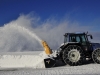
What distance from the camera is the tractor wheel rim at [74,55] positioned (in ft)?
36.3

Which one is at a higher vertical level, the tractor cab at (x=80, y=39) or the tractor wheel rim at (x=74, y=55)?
the tractor cab at (x=80, y=39)

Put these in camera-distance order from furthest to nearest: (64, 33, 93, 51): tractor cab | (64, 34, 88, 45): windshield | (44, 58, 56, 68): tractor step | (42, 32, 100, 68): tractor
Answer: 1. (64, 34, 88, 45): windshield
2. (64, 33, 93, 51): tractor cab
3. (42, 32, 100, 68): tractor
4. (44, 58, 56, 68): tractor step

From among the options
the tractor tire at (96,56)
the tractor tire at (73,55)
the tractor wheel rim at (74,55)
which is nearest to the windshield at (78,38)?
the tractor tire at (73,55)

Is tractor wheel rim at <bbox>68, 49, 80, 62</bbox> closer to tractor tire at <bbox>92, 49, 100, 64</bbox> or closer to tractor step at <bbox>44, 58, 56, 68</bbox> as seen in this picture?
tractor tire at <bbox>92, 49, 100, 64</bbox>

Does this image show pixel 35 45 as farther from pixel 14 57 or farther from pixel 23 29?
pixel 14 57

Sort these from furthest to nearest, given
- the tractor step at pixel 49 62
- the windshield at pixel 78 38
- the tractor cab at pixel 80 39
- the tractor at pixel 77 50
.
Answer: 1. the windshield at pixel 78 38
2. the tractor cab at pixel 80 39
3. the tractor at pixel 77 50
4. the tractor step at pixel 49 62

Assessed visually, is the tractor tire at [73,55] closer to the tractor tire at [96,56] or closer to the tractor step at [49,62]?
the tractor tire at [96,56]

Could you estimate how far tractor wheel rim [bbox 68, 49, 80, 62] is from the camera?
11.1 metres

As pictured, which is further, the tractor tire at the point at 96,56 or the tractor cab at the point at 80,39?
the tractor cab at the point at 80,39

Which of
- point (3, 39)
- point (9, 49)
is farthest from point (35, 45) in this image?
point (3, 39)

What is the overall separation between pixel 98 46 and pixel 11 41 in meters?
11.7

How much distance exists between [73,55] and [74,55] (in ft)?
0.19

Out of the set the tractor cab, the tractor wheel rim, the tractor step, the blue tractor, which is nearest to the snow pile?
the tractor step

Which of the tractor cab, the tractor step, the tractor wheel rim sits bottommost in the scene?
the tractor step
